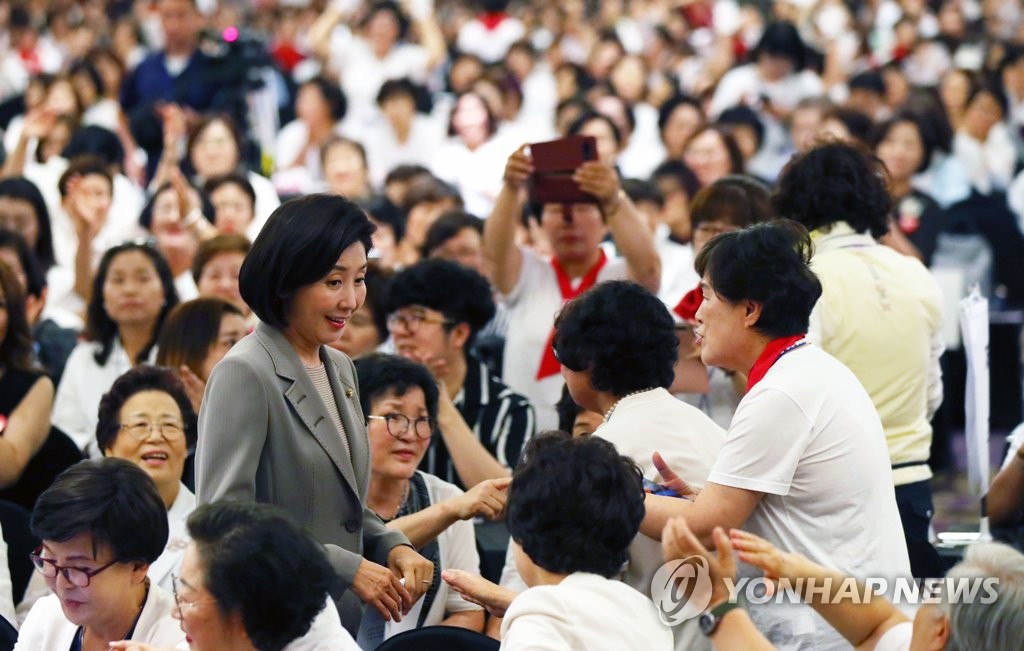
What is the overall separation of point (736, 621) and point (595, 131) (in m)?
5.81

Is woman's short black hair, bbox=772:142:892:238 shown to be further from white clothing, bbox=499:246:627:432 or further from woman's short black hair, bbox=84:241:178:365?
woman's short black hair, bbox=84:241:178:365

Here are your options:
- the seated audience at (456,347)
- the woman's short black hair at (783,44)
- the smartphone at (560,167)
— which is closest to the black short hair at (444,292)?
the seated audience at (456,347)

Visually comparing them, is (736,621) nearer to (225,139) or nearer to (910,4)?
(225,139)

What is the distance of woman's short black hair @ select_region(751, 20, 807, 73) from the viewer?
10.2 metres

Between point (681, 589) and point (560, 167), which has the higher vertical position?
point (560, 167)

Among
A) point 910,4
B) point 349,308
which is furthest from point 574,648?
point 910,4

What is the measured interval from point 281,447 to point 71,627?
23.4 inches

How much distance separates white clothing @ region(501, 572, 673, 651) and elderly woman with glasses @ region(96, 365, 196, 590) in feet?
4.97

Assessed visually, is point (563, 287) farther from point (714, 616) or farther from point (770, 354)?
point (714, 616)

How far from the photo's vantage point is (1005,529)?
383cm

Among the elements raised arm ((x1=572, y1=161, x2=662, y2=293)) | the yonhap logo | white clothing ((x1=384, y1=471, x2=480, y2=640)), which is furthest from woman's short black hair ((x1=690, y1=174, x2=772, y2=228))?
the yonhap logo

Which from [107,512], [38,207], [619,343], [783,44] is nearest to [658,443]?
[619,343]

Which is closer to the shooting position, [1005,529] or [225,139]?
[1005,529]

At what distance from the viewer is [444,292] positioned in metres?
4.43
